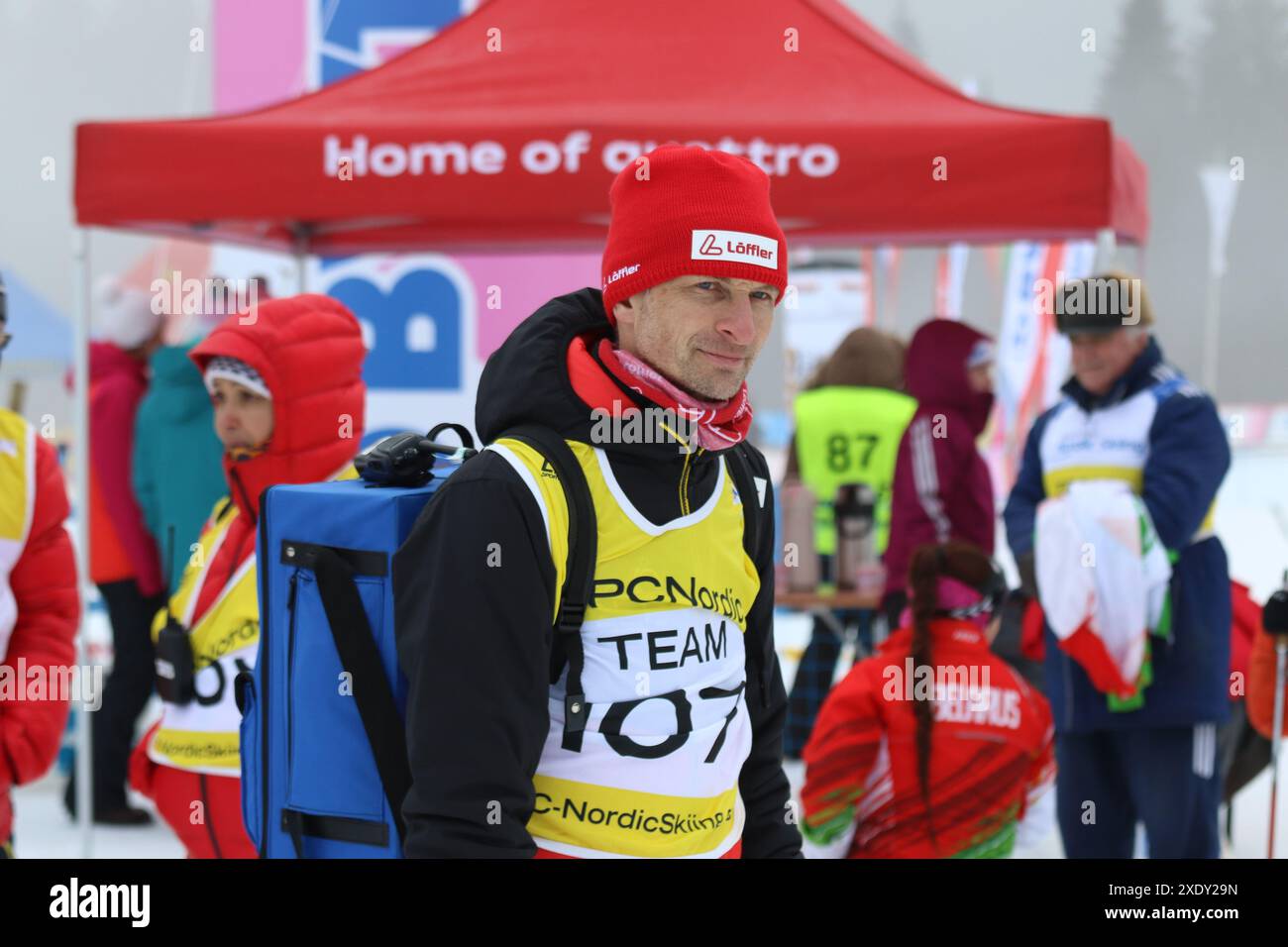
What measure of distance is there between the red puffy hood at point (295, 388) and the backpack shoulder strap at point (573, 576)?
1256mm

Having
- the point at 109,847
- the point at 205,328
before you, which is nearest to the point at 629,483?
the point at 109,847

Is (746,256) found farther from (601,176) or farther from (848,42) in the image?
(848,42)

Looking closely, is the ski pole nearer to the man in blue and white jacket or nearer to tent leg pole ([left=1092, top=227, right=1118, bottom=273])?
the man in blue and white jacket

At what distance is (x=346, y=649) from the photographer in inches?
66.3

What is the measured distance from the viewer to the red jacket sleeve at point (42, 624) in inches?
97.7

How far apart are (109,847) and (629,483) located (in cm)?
386

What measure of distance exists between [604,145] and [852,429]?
6.48 feet

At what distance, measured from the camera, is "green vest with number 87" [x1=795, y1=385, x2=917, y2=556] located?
5.59m

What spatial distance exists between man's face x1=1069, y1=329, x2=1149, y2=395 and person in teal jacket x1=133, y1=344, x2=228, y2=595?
9.30 ft

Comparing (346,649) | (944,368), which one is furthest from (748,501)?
(944,368)

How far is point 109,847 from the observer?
4797mm
